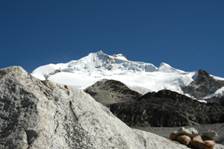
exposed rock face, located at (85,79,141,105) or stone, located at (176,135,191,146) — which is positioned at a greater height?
exposed rock face, located at (85,79,141,105)

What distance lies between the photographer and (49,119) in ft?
27.2

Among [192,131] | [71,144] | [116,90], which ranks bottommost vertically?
[71,144]

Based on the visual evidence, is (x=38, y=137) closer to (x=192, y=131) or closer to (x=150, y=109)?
(x=192, y=131)

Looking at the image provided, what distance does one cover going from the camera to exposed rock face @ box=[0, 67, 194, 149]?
8031 millimetres

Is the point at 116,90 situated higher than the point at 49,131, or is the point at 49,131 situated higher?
the point at 116,90

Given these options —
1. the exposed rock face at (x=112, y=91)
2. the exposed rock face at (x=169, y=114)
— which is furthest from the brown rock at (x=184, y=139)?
the exposed rock face at (x=112, y=91)

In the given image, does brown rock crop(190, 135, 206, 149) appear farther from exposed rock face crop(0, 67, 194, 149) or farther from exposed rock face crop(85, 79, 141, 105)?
exposed rock face crop(85, 79, 141, 105)

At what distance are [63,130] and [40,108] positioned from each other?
19.3 inches

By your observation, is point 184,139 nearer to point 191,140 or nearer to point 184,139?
point 184,139

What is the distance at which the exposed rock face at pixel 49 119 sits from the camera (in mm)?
8031

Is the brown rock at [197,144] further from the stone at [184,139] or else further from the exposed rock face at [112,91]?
the exposed rock face at [112,91]

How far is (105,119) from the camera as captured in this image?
8.96 meters

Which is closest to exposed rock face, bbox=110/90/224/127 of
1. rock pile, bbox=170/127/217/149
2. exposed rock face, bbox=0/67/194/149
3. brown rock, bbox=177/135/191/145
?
rock pile, bbox=170/127/217/149

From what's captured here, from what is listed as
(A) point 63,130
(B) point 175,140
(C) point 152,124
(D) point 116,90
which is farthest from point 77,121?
(D) point 116,90
